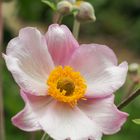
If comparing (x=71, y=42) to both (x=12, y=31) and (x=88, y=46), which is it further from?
(x=12, y=31)

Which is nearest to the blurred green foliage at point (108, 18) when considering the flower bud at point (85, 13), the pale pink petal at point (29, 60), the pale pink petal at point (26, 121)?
the flower bud at point (85, 13)

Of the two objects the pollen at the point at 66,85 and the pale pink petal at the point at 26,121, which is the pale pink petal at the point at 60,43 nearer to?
the pollen at the point at 66,85

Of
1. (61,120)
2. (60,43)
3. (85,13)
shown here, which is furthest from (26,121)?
(85,13)

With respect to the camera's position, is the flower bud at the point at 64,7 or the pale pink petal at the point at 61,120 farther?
the flower bud at the point at 64,7

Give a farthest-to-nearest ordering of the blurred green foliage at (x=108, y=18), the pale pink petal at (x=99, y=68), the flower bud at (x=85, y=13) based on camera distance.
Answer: the blurred green foliage at (x=108, y=18), the flower bud at (x=85, y=13), the pale pink petal at (x=99, y=68)

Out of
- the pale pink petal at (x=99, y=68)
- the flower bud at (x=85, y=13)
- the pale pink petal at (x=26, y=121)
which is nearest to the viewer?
the pale pink petal at (x=26, y=121)

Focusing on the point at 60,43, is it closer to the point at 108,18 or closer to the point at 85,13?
the point at 85,13
